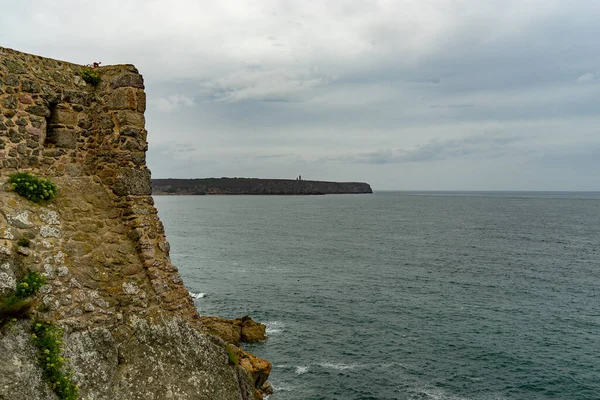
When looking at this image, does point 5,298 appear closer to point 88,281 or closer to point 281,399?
point 88,281

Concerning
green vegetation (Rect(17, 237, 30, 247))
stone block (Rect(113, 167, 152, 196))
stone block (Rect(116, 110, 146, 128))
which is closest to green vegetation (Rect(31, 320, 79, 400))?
green vegetation (Rect(17, 237, 30, 247))

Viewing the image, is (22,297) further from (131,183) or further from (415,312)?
(415,312)

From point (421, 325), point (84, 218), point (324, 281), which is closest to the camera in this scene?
point (84, 218)

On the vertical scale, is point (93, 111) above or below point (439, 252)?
above

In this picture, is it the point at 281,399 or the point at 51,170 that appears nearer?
the point at 51,170

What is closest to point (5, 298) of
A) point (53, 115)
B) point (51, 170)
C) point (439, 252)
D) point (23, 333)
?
point (23, 333)

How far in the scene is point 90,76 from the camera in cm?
1105

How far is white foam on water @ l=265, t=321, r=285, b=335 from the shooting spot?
34797 millimetres

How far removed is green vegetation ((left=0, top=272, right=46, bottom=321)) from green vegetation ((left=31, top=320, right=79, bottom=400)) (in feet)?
1.32

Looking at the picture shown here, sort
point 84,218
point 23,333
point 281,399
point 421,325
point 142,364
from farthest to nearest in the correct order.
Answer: point 421,325 < point 281,399 < point 84,218 < point 142,364 < point 23,333

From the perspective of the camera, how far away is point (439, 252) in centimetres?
7069

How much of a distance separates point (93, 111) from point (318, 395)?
20.1 meters

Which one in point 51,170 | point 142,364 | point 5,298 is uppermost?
point 51,170

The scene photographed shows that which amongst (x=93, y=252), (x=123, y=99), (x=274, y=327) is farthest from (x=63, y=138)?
(x=274, y=327)
